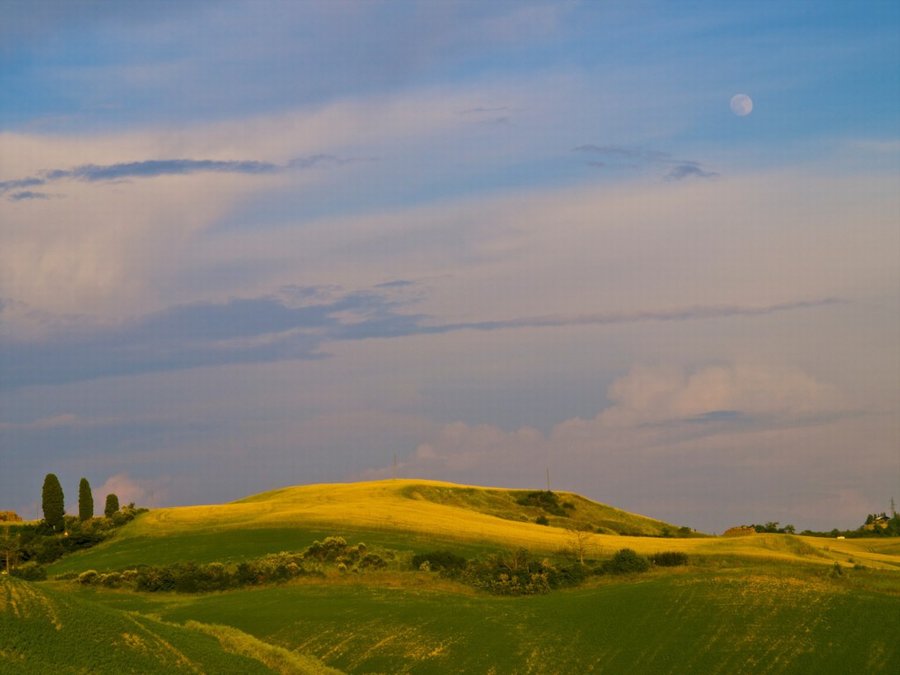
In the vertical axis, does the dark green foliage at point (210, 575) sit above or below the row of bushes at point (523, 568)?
above

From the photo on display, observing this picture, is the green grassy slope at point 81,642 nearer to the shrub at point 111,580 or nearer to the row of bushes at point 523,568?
the row of bushes at point 523,568

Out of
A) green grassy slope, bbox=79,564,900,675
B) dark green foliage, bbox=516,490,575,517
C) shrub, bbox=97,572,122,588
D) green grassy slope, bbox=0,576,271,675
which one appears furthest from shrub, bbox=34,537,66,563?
green grassy slope, bbox=0,576,271,675

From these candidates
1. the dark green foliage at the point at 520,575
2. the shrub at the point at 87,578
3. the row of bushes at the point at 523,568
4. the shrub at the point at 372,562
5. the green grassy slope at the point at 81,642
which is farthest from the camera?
the shrub at the point at 87,578

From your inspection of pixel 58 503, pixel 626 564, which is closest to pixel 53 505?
pixel 58 503

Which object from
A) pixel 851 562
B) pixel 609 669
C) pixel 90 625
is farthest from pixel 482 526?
pixel 90 625

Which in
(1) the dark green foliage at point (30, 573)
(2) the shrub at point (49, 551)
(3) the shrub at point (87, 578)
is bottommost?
(3) the shrub at point (87, 578)

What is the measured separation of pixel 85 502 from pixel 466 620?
3510 inches

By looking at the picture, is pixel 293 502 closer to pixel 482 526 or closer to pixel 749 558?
pixel 482 526

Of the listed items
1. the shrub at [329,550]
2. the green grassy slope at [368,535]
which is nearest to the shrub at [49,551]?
the green grassy slope at [368,535]

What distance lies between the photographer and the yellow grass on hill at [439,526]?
108938mm

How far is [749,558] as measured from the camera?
102 metres

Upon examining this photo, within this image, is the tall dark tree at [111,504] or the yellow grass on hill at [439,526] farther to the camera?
the tall dark tree at [111,504]

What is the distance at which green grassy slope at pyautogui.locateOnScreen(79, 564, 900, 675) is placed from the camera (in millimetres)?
60344

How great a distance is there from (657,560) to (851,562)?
18.4 metres
